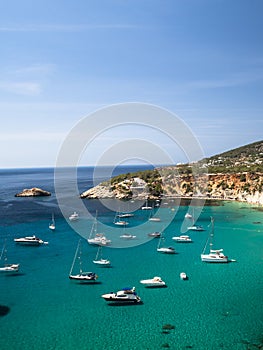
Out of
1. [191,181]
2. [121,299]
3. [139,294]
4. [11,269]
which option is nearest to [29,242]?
[11,269]

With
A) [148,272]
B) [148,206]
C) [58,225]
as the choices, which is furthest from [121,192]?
[148,272]

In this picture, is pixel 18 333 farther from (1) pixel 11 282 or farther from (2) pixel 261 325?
(2) pixel 261 325

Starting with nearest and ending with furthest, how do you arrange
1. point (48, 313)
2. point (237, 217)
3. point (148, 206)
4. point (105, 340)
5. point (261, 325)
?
point (105, 340), point (261, 325), point (48, 313), point (237, 217), point (148, 206)

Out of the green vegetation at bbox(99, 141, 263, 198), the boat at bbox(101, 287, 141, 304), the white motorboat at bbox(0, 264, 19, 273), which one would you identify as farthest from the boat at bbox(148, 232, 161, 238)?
the green vegetation at bbox(99, 141, 263, 198)

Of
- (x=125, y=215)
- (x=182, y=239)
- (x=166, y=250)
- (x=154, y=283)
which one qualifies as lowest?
(x=154, y=283)

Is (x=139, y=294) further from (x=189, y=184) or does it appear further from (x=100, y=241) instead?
(x=189, y=184)

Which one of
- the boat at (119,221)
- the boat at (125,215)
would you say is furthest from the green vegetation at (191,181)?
the boat at (119,221)

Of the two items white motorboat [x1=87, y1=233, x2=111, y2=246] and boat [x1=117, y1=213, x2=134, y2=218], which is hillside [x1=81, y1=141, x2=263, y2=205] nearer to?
boat [x1=117, y1=213, x2=134, y2=218]
